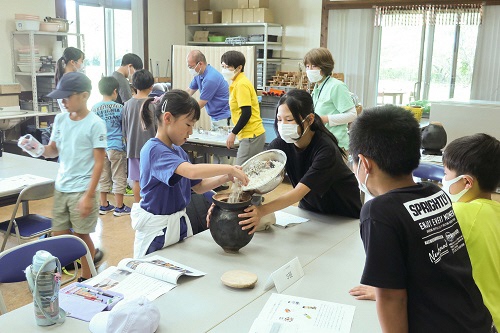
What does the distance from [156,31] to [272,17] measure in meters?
1.94

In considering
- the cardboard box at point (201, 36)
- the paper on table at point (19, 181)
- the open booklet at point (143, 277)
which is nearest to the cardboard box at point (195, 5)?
the cardboard box at point (201, 36)

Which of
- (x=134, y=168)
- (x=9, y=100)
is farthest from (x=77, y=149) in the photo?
(x=9, y=100)

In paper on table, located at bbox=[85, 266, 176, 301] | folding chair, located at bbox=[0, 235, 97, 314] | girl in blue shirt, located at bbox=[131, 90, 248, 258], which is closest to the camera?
paper on table, located at bbox=[85, 266, 176, 301]

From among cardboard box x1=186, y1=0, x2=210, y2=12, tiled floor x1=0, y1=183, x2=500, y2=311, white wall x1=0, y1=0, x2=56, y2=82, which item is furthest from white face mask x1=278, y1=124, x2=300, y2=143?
cardboard box x1=186, y1=0, x2=210, y2=12

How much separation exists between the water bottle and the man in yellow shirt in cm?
292

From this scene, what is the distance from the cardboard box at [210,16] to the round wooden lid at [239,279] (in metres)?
7.13

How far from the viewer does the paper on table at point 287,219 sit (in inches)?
92.4

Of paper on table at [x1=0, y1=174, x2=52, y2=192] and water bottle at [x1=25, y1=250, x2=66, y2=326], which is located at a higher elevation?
water bottle at [x1=25, y1=250, x2=66, y2=326]

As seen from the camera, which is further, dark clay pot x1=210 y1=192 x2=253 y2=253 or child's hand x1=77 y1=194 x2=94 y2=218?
child's hand x1=77 y1=194 x2=94 y2=218

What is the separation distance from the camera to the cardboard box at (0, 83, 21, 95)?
584 cm

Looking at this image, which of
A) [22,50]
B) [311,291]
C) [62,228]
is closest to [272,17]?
[22,50]

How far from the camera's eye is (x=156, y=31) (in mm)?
8203

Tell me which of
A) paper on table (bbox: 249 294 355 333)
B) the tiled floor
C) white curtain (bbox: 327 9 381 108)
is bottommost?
the tiled floor

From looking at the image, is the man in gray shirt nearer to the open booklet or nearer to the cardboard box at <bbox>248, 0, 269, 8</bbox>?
the cardboard box at <bbox>248, 0, 269, 8</bbox>
